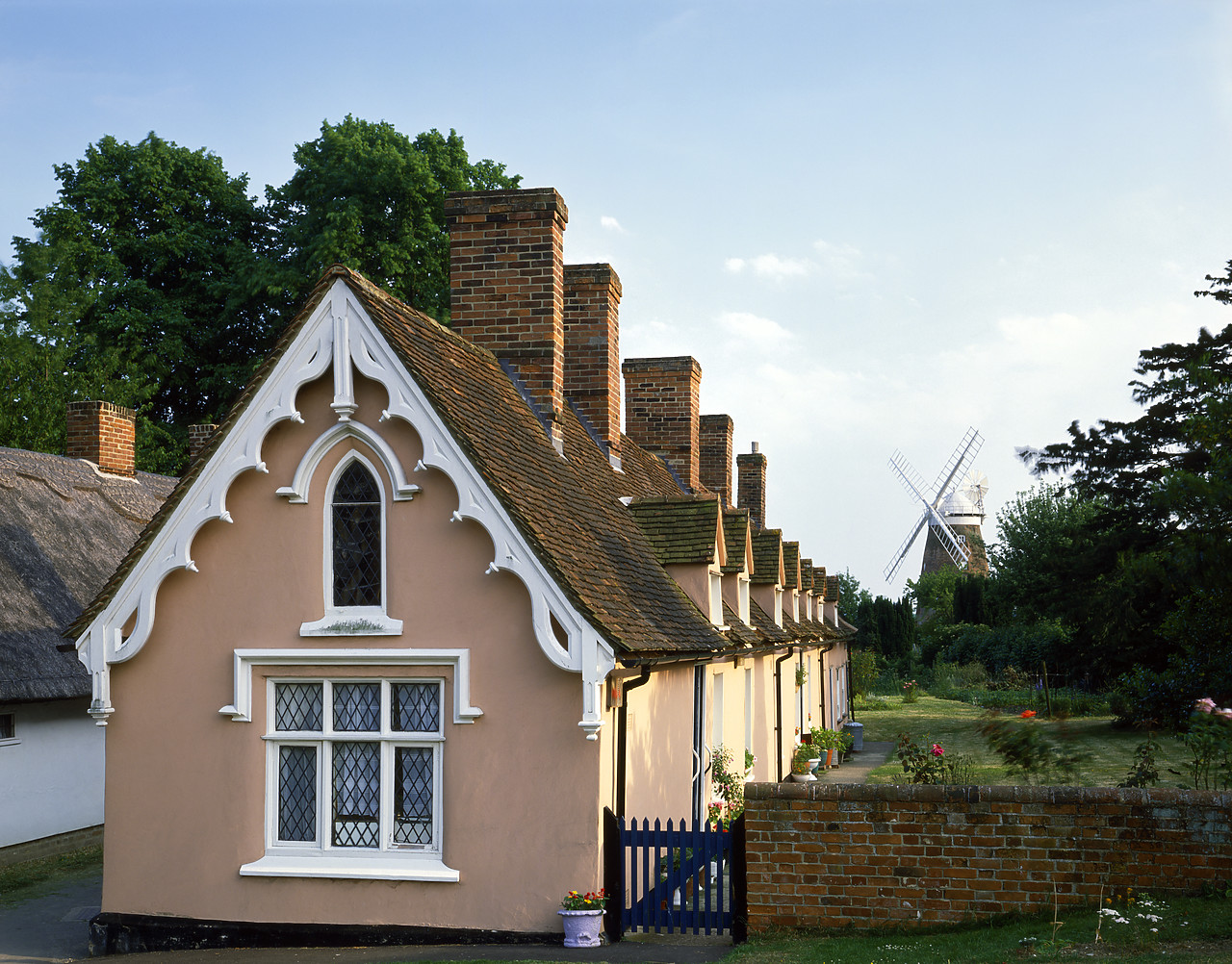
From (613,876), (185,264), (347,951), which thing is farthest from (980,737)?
(185,264)

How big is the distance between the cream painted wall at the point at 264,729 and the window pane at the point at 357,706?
14.4 inches

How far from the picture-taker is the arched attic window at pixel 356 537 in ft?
37.0

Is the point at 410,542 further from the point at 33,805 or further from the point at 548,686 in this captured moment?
the point at 33,805

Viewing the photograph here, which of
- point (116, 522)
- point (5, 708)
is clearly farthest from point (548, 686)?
point (116, 522)

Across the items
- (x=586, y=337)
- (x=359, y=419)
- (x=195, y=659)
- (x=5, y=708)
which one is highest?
(x=586, y=337)

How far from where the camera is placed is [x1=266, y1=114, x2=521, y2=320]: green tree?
112 feet

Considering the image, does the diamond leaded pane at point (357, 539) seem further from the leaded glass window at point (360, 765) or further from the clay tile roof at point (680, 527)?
the clay tile roof at point (680, 527)

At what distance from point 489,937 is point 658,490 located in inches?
441

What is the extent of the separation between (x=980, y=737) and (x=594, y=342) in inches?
725

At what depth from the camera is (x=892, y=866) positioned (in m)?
10.0

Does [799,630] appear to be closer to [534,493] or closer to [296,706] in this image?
[534,493]

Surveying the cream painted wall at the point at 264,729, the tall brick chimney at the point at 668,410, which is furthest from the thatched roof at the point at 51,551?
the tall brick chimney at the point at 668,410

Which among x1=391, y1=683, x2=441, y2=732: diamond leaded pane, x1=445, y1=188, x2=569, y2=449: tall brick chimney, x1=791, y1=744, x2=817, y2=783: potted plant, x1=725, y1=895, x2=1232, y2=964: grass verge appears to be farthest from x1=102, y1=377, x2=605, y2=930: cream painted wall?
x1=791, y1=744, x2=817, y2=783: potted plant

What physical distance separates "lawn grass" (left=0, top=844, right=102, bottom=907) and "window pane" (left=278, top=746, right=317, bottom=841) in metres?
5.85
